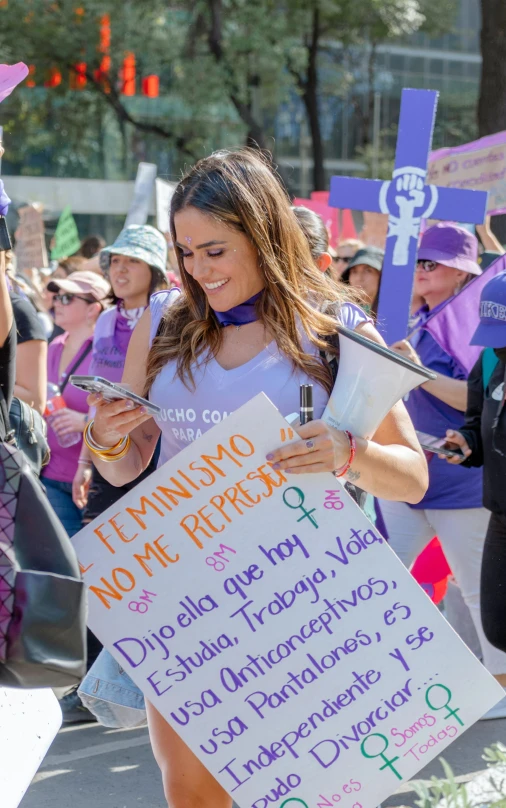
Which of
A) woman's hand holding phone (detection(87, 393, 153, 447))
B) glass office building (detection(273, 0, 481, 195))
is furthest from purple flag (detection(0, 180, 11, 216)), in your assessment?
glass office building (detection(273, 0, 481, 195))

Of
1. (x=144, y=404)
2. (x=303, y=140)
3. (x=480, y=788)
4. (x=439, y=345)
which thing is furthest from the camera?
(x=303, y=140)

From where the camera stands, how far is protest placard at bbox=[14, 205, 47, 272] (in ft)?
33.8

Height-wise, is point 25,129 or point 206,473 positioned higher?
point 206,473

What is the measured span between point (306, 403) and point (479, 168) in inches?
178

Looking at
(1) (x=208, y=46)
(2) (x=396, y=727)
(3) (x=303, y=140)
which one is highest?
(2) (x=396, y=727)

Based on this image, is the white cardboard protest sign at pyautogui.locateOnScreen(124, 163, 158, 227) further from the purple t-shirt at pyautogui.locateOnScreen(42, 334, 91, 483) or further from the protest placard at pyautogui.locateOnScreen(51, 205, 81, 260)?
the purple t-shirt at pyautogui.locateOnScreen(42, 334, 91, 483)

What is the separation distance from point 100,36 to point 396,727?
74.3 feet

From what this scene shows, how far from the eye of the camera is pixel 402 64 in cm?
3828

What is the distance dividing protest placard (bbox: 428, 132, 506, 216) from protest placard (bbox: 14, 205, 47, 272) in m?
4.68

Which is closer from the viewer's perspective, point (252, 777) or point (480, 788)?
point (480, 788)

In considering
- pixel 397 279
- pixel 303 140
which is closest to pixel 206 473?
pixel 397 279

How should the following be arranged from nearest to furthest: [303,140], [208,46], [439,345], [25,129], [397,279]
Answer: [397,279]
[439,345]
[208,46]
[25,129]
[303,140]

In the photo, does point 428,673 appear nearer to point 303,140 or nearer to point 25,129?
point 25,129

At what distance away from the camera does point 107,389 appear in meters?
2.19
